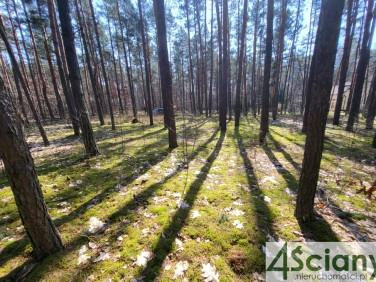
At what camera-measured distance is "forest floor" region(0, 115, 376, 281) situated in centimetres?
222

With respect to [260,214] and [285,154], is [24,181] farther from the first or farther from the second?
[285,154]

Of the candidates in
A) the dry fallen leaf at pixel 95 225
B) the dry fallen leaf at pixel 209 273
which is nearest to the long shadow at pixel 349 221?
the dry fallen leaf at pixel 209 273

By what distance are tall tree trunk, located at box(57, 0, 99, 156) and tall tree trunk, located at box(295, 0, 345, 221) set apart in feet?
20.3

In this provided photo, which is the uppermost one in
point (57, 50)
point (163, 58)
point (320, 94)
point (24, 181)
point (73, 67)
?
point (57, 50)

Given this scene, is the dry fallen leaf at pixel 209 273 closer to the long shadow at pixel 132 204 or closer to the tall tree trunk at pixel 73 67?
the long shadow at pixel 132 204

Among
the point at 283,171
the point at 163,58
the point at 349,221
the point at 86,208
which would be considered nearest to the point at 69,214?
A: the point at 86,208

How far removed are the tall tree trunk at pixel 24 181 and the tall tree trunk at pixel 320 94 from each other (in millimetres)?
3591

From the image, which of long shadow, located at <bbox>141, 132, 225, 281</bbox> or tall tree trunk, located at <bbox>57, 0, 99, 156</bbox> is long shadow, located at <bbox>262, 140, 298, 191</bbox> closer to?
long shadow, located at <bbox>141, 132, 225, 281</bbox>

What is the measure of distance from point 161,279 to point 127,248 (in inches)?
28.1

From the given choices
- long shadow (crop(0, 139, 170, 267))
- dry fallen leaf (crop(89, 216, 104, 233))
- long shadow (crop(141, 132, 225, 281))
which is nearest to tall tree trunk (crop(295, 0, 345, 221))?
long shadow (crop(141, 132, 225, 281))

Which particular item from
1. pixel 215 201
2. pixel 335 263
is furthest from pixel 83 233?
pixel 335 263

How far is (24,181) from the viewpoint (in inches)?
77.0

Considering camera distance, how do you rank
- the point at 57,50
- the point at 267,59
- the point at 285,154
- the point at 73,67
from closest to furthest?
the point at 73,67 < the point at 285,154 < the point at 267,59 < the point at 57,50

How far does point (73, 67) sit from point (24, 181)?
4931 millimetres
